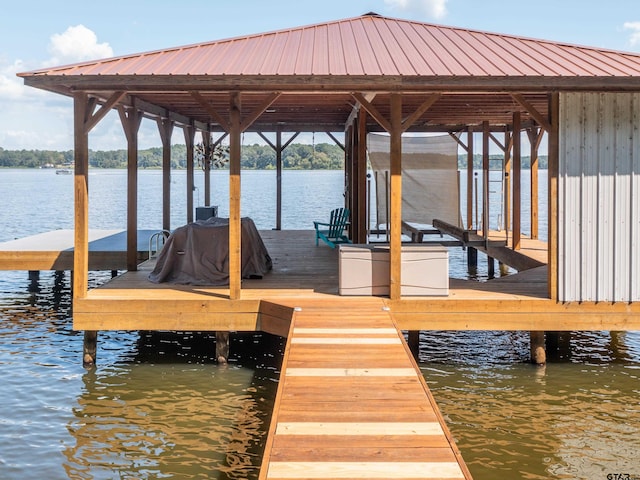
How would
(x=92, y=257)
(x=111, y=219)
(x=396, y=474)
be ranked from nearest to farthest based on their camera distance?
(x=396, y=474)
(x=92, y=257)
(x=111, y=219)

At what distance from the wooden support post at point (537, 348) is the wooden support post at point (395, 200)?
6.32 ft

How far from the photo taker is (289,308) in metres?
8.43

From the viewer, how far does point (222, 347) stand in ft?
30.8

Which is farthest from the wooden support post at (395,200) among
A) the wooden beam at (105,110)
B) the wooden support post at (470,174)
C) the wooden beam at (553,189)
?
the wooden support post at (470,174)

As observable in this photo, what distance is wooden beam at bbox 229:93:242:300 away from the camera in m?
8.79

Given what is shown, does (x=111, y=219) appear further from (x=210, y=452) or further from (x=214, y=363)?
(x=210, y=452)

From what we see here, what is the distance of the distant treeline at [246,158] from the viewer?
73625mm

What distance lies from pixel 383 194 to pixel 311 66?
7.49m

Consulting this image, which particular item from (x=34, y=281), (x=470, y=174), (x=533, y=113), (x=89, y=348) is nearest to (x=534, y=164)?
(x=470, y=174)

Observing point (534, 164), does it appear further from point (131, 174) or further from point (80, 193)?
point (80, 193)

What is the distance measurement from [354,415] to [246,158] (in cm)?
8432

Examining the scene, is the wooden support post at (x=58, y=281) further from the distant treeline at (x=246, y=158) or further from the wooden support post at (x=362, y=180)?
the distant treeline at (x=246, y=158)

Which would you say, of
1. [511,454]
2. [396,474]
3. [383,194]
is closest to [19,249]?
[383,194]

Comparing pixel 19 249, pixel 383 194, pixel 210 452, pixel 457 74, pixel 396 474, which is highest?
pixel 457 74
